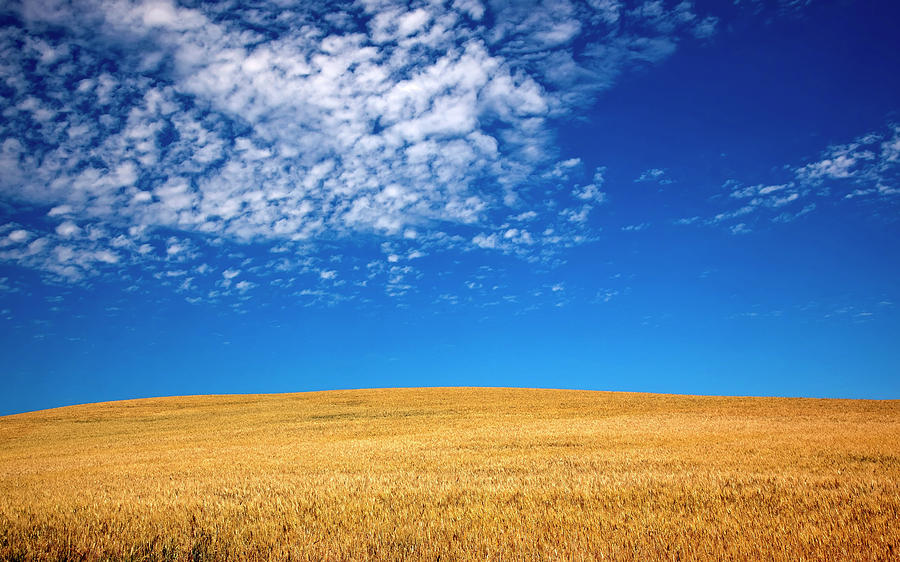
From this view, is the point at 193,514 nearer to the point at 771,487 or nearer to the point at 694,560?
the point at 694,560

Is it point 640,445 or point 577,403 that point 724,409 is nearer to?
point 577,403

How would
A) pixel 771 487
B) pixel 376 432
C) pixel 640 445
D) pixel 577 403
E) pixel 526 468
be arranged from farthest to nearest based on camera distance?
pixel 577 403, pixel 376 432, pixel 640 445, pixel 526 468, pixel 771 487

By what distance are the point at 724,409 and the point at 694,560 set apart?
32389 millimetres

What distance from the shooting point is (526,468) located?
466 inches

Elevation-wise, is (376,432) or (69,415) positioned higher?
(69,415)

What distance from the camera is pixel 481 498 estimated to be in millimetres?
8164

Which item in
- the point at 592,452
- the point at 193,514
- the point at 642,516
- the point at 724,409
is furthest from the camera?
the point at 724,409

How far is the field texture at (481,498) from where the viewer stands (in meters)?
5.83

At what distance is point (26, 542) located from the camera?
6.36 metres

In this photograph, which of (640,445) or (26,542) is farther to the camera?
(640,445)

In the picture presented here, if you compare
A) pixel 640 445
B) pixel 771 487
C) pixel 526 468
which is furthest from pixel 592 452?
pixel 771 487

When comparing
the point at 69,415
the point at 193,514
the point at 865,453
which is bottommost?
the point at 865,453

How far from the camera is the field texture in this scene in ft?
19.1

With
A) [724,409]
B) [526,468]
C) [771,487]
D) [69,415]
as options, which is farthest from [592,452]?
[69,415]
